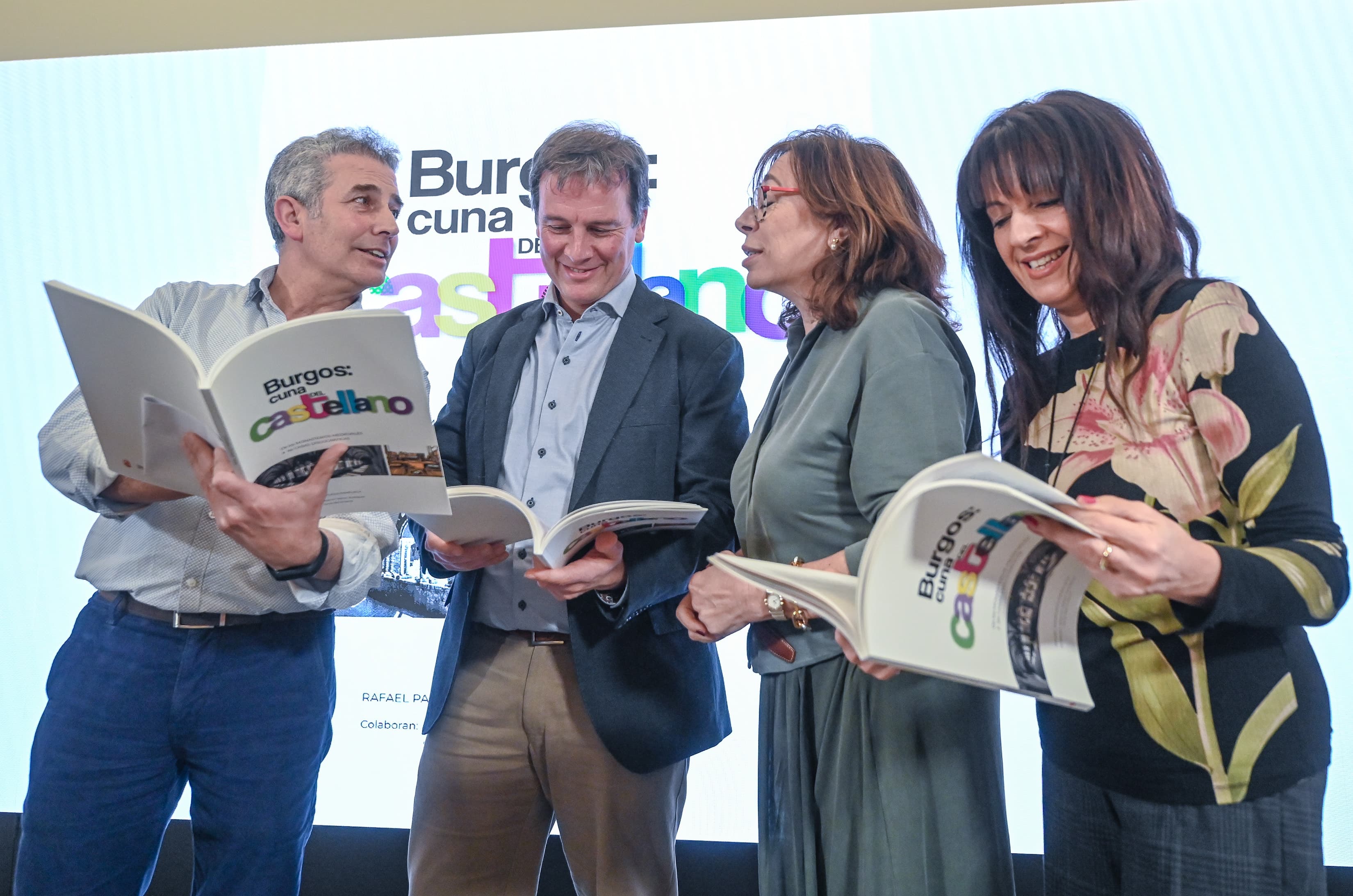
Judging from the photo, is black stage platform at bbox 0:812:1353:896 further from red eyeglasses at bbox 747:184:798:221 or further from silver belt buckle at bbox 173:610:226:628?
red eyeglasses at bbox 747:184:798:221

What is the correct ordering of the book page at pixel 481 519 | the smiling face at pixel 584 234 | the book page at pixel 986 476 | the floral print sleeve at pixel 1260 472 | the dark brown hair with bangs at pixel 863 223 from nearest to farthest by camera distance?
the book page at pixel 986 476
the floral print sleeve at pixel 1260 472
the book page at pixel 481 519
the dark brown hair with bangs at pixel 863 223
the smiling face at pixel 584 234

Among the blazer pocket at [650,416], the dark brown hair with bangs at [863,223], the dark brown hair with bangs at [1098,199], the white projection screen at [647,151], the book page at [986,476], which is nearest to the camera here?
the book page at [986,476]

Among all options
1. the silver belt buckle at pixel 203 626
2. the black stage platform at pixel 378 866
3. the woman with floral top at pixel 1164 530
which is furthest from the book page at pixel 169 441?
the black stage platform at pixel 378 866

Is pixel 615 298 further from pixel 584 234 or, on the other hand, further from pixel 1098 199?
pixel 1098 199

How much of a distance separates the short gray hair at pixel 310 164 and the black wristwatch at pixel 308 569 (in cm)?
78

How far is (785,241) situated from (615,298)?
1.38 feet

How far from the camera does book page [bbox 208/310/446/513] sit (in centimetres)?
114

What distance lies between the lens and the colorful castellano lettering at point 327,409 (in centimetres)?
121

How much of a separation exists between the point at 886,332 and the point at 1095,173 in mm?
359

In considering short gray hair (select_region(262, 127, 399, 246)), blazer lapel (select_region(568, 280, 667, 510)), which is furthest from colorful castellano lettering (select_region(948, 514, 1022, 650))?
short gray hair (select_region(262, 127, 399, 246))

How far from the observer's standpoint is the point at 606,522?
141 centimetres

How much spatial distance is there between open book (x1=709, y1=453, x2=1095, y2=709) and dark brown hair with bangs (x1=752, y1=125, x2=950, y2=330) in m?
0.61

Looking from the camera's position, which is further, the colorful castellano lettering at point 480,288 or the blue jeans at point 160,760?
the colorful castellano lettering at point 480,288

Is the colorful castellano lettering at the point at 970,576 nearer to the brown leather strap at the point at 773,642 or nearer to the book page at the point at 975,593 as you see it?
the book page at the point at 975,593
